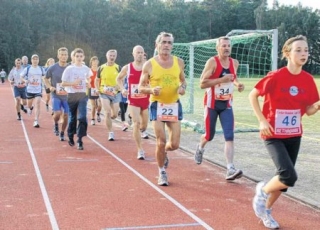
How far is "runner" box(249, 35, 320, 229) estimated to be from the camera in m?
4.91

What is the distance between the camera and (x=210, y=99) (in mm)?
7734

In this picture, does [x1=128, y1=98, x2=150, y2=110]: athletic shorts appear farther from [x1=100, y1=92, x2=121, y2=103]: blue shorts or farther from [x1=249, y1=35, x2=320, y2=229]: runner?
[x1=249, y1=35, x2=320, y2=229]: runner

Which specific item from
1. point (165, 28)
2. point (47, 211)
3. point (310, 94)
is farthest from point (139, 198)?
point (165, 28)

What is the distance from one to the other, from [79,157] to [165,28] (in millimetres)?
84033

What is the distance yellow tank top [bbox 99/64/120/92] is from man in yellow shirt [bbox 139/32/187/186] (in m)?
4.84

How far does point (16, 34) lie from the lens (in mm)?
75562

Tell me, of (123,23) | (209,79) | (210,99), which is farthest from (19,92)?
(123,23)

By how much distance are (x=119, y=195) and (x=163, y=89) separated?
1.57 m

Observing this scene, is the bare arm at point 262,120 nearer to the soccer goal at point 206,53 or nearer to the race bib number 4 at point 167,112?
the race bib number 4 at point 167,112

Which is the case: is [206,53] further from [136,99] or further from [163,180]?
[163,180]

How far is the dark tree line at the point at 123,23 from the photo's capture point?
76.4 metres

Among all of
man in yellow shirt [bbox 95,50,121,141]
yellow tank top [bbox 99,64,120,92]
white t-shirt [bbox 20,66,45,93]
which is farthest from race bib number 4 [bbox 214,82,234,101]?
white t-shirt [bbox 20,66,45,93]

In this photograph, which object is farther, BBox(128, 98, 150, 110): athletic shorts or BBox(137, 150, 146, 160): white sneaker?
BBox(128, 98, 150, 110): athletic shorts

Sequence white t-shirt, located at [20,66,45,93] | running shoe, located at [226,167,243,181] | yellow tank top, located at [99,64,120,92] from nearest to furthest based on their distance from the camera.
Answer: running shoe, located at [226,167,243,181] → yellow tank top, located at [99,64,120,92] → white t-shirt, located at [20,66,45,93]
